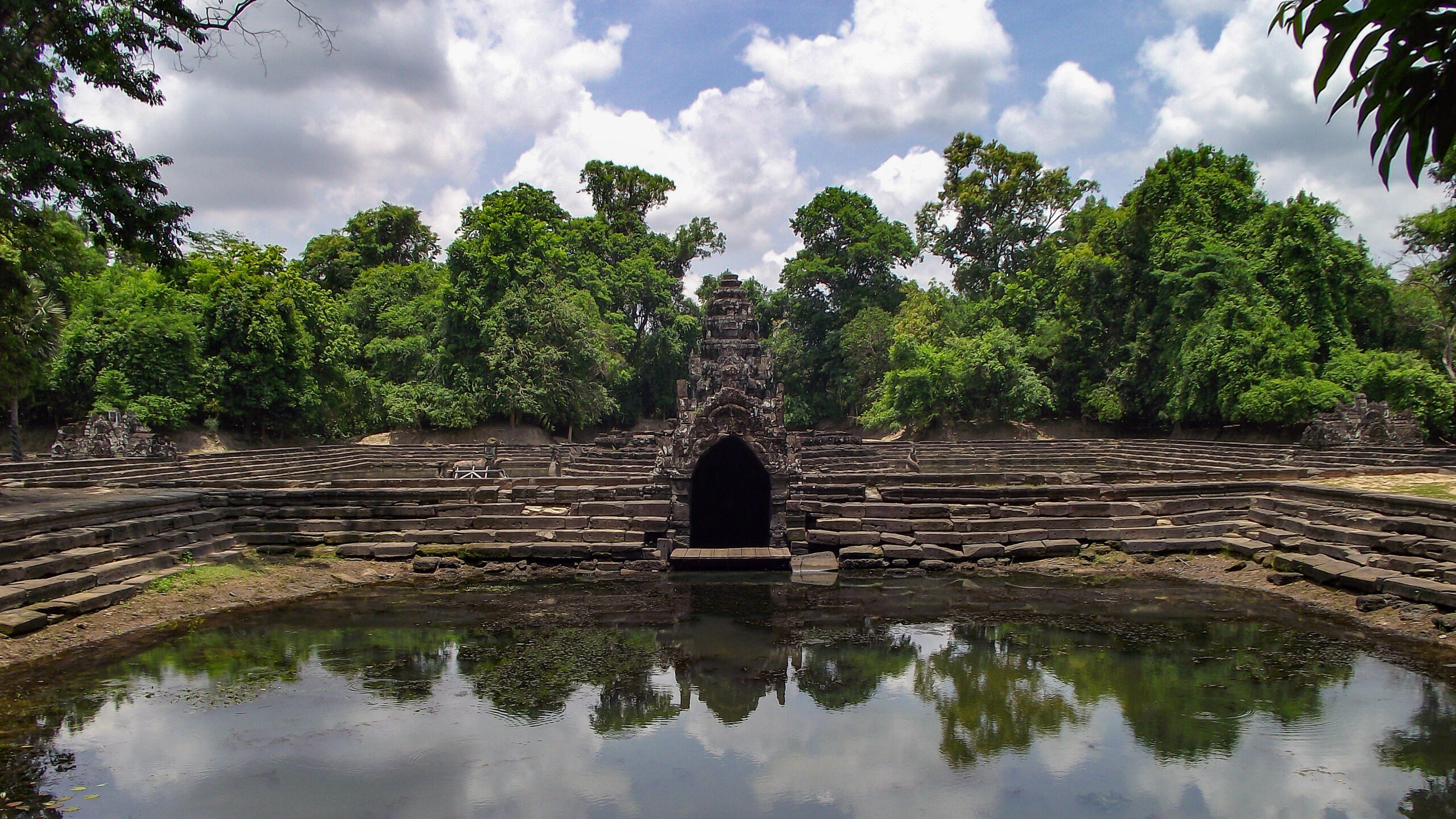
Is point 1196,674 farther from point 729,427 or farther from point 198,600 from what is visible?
point 198,600

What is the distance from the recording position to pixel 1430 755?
213 inches

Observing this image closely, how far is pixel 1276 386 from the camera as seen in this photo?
27266 mm

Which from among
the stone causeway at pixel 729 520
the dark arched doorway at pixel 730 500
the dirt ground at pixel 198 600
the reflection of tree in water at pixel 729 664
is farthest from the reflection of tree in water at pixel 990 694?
the dirt ground at pixel 198 600

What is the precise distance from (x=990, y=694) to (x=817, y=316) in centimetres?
4750

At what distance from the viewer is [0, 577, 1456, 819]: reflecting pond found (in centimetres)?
500

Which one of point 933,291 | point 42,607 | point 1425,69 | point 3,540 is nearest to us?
point 1425,69

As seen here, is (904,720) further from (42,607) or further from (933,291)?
(933,291)

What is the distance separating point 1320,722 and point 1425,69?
5670 mm

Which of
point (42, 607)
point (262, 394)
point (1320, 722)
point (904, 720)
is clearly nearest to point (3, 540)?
point (42, 607)

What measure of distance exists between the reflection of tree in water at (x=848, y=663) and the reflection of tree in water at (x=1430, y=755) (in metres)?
3.55

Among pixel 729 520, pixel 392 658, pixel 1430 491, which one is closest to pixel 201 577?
pixel 392 658

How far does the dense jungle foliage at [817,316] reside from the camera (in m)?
28.6

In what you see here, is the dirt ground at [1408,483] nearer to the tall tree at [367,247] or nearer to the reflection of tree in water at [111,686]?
the reflection of tree in water at [111,686]

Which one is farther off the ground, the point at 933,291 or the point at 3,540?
the point at 933,291
